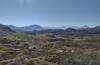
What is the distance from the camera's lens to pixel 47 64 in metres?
87.8

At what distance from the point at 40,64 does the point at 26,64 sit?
562 cm

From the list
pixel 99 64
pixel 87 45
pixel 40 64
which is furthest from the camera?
pixel 87 45

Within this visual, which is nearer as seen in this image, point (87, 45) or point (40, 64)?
point (40, 64)

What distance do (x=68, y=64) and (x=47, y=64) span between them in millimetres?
8368

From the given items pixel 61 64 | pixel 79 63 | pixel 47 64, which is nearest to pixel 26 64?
pixel 47 64

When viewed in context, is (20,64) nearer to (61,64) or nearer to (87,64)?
(61,64)

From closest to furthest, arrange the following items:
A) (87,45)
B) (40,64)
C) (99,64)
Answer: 1. (99,64)
2. (40,64)
3. (87,45)

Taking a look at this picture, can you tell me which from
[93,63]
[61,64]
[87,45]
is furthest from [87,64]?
[87,45]

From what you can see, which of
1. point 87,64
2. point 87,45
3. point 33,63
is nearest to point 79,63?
point 87,64

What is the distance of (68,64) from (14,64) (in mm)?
20944

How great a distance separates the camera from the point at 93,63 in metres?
86.8

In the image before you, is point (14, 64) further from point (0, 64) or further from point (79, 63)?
point (79, 63)

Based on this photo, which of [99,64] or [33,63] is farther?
[33,63]

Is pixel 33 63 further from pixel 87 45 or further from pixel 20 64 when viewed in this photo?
pixel 87 45
